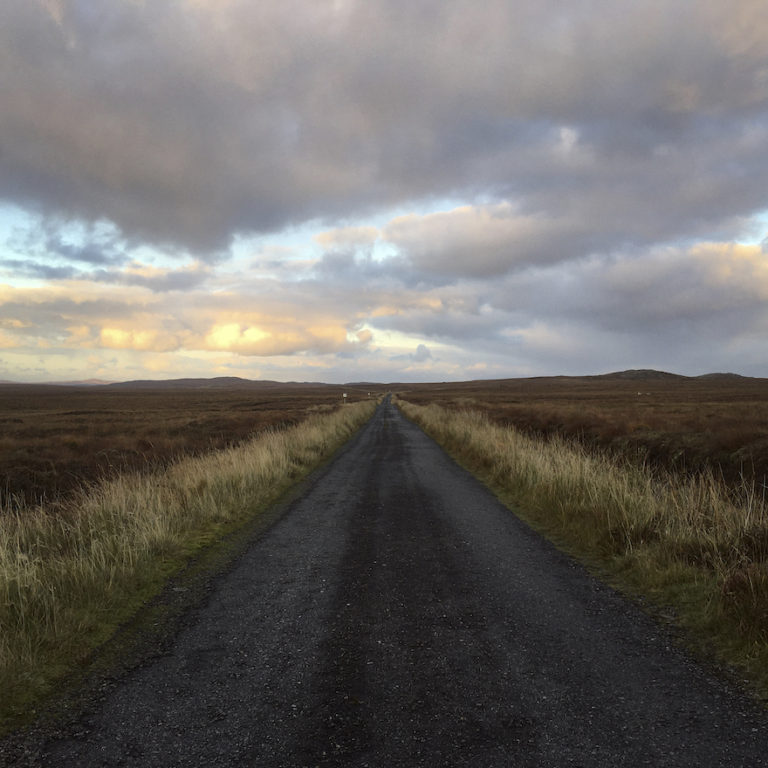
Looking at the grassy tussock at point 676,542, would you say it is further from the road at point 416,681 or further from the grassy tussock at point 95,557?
the grassy tussock at point 95,557

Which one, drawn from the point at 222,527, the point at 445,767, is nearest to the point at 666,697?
the point at 445,767

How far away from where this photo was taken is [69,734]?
333 cm

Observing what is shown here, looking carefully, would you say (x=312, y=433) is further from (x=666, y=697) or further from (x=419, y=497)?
(x=666, y=697)

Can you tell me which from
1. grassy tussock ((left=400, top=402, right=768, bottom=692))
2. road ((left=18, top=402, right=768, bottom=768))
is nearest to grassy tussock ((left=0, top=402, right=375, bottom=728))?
road ((left=18, top=402, right=768, bottom=768))

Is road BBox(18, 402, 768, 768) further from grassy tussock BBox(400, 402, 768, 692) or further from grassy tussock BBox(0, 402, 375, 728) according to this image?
grassy tussock BBox(0, 402, 375, 728)

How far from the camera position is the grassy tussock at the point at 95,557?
434 cm

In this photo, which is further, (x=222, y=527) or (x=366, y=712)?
(x=222, y=527)

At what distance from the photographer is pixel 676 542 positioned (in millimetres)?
6738

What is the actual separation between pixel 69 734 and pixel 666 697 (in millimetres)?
4447

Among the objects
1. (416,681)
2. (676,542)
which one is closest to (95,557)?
(416,681)

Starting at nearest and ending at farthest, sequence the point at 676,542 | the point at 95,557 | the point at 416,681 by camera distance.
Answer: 1. the point at 416,681
2. the point at 95,557
3. the point at 676,542

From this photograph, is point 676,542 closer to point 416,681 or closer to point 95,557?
point 416,681

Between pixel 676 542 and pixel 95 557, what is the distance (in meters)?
8.14

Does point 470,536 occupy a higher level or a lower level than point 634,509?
lower
